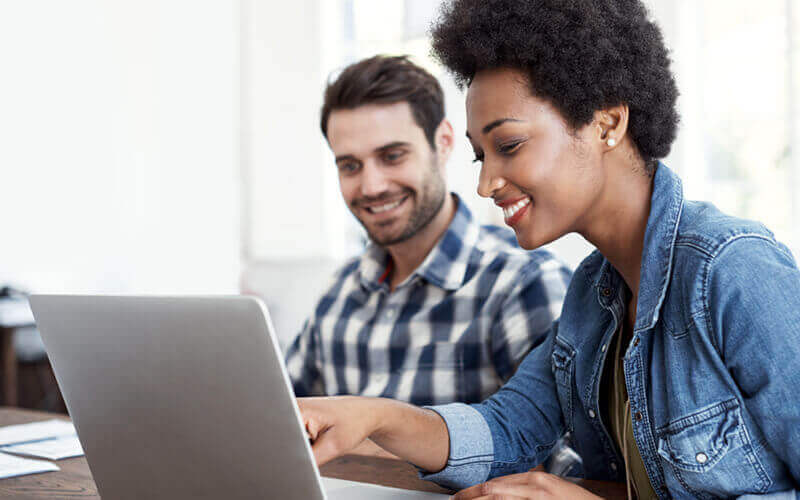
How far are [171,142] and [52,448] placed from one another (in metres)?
4.34

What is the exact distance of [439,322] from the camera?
5.35 ft

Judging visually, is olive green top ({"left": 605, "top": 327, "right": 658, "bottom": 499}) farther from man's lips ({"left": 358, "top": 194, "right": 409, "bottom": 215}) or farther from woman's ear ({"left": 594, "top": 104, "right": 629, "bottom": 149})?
man's lips ({"left": 358, "top": 194, "right": 409, "bottom": 215})

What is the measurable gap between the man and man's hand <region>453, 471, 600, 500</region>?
1.95 feet

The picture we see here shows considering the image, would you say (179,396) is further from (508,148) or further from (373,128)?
(373,128)

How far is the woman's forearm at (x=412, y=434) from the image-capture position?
0.97m

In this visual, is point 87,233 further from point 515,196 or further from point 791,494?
point 791,494

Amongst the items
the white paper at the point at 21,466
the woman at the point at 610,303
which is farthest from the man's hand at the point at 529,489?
the white paper at the point at 21,466

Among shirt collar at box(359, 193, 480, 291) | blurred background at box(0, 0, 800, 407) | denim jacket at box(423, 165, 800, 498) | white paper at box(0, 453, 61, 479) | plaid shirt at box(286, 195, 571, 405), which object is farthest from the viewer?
blurred background at box(0, 0, 800, 407)

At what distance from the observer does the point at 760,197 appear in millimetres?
3475

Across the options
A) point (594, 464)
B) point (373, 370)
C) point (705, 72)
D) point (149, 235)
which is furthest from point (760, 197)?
point (149, 235)

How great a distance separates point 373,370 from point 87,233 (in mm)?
3943

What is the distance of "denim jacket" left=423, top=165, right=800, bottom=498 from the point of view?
0.80m

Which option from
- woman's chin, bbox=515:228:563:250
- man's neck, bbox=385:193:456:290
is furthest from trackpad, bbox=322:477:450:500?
man's neck, bbox=385:193:456:290

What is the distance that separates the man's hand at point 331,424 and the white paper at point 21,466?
1.83 feet
